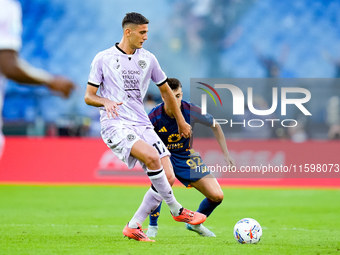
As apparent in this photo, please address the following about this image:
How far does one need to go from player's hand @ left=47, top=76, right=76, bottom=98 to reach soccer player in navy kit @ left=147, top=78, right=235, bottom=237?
3820mm

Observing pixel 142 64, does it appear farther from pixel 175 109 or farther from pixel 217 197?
pixel 217 197

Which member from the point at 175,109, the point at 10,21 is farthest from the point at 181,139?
the point at 10,21

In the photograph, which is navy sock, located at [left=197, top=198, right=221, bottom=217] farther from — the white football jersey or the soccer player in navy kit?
the white football jersey

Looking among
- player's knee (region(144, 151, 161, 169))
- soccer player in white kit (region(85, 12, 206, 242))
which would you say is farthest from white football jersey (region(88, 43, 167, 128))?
player's knee (region(144, 151, 161, 169))

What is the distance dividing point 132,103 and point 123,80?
0.95 ft

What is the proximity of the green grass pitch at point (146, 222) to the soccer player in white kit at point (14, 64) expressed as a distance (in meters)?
2.29

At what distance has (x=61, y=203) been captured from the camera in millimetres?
12984

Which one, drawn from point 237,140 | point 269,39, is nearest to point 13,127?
point 237,140

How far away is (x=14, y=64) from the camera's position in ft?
15.3

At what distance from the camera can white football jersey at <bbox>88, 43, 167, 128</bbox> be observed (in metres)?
7.07

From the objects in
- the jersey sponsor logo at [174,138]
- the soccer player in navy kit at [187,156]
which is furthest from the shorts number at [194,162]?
the jersey sponsor logo at [174,138]

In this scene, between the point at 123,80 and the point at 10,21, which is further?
the point at 123,80

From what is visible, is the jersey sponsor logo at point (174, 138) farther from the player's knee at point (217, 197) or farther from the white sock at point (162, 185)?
the white sock at point (162, 185)

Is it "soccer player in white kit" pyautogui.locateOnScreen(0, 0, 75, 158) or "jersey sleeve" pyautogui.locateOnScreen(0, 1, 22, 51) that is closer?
"soccer player in white kit" pyautogui.locateOnScreen(0, 0, 75, 158)
